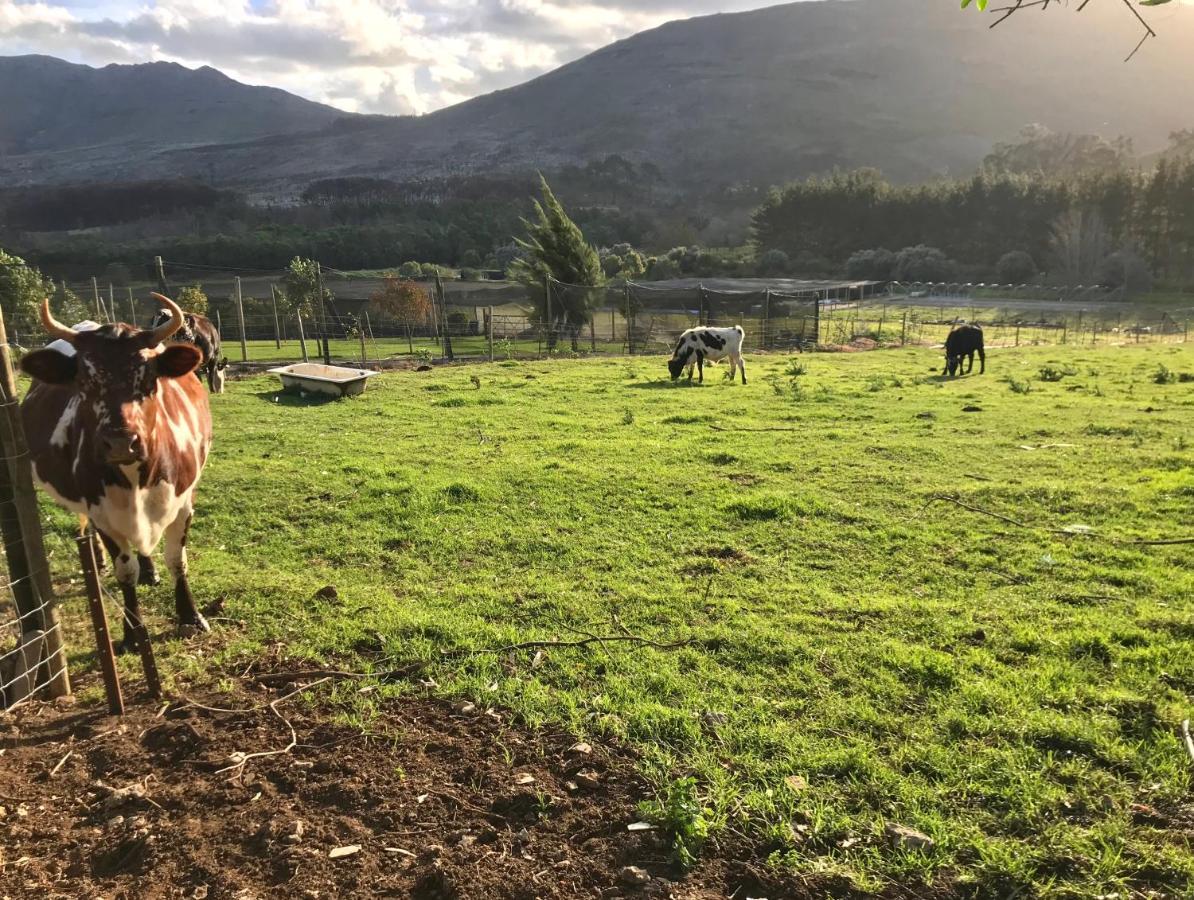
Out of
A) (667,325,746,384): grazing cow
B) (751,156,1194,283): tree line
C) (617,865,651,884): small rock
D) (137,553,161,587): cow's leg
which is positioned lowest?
(617,865,651,884): small rock

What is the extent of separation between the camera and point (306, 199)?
4136 inches

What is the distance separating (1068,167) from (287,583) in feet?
363

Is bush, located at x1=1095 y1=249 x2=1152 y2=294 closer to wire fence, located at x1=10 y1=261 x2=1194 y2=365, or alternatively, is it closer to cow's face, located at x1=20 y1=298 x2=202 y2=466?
wire fence, located at x1=10 y1=261 x2=1194 y2=365

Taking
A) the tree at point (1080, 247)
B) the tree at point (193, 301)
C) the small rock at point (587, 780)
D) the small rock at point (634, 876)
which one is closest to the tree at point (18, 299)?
the tree at point (193, 301)

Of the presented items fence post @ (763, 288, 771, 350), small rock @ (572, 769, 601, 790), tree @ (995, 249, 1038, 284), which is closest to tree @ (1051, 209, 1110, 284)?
tree @ (995, 249, 1038, 284)

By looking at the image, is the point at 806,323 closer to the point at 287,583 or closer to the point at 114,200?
the point at 287,583

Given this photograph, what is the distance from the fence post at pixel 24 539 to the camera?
3.71 meters

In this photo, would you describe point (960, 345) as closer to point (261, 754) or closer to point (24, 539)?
point (261, 754)

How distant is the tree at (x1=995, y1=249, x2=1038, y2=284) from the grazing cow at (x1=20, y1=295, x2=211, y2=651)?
7033 centimetres

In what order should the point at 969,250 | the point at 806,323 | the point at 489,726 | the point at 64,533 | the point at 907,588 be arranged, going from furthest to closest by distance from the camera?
the point at 969,250 < the point at 806,323 < the point at 64,533 < the point at 907,588 < the point at 489,726

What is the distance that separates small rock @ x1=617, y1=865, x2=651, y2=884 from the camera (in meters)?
2.73

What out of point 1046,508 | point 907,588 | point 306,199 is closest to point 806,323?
point 1046,508

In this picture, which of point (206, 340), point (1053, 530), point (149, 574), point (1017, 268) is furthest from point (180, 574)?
point (1017, 268)

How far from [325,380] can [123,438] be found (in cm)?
1063
